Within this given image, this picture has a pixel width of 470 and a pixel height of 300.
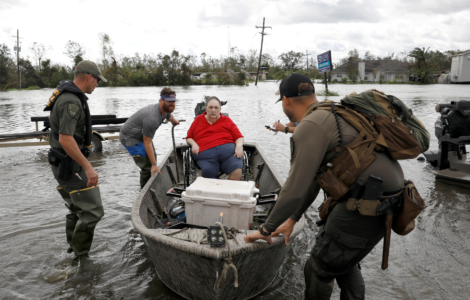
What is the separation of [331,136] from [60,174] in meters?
2.76

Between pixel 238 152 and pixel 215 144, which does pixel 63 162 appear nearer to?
pixel 215 144

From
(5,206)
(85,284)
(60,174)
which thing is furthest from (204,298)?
(5,206)

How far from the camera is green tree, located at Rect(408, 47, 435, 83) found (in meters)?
69.8

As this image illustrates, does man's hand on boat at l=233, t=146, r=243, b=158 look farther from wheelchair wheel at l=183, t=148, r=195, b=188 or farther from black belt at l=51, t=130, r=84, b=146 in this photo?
black belt at l=51, t=130, r=84, b=146

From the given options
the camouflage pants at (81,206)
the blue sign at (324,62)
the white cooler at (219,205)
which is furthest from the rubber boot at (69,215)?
the blue sign at (324,62)

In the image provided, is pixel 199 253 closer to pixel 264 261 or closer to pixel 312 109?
pixel 264 261

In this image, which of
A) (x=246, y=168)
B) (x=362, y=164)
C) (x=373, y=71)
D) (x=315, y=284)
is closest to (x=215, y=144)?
(x=246, y=168)

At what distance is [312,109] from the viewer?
6.91 ft

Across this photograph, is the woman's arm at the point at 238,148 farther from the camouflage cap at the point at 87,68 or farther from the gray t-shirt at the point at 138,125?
the camouflage cap at the point at 87,68

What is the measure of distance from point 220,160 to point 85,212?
2227 mm

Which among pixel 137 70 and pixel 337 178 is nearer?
pixel 337 178

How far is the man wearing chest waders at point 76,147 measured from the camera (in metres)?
3.24

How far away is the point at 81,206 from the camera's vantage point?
3.55 m

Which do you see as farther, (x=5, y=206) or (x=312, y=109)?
(x=5, y=206)
